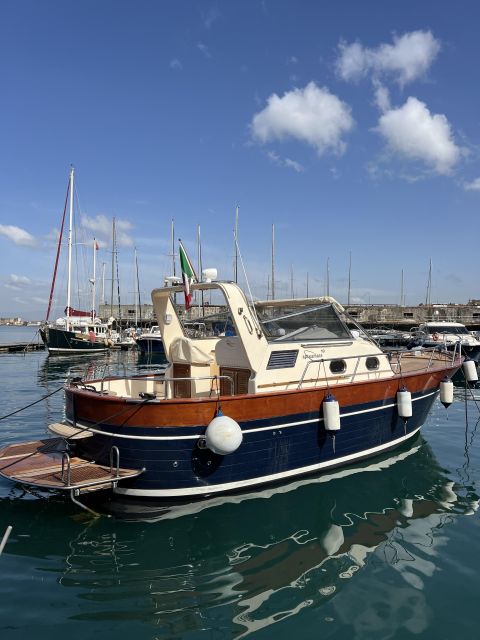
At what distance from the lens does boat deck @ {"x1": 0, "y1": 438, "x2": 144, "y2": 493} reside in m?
6.23

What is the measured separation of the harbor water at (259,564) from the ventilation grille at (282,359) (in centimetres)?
200

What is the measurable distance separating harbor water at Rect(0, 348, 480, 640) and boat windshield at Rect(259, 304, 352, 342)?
99.6 inches

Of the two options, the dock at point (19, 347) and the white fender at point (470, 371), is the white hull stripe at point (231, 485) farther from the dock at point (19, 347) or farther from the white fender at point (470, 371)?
the dock at point (19, 347)

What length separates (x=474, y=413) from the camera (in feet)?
46.6

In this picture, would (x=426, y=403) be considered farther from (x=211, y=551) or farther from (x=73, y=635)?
(x=73, y=635)

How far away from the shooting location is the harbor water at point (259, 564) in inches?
178

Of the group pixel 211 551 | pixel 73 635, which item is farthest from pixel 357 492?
pixel 73 635

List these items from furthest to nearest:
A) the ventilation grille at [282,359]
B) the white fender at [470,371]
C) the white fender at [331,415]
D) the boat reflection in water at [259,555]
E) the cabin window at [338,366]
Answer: the white fender at [470,371] → the cabin window at [338,366] → the ventilation grille at [282,359] → the white fender at [331,415] → the boat reflection in water at [259,555]

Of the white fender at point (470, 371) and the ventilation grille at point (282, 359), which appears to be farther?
the white fender at point (470, 371)

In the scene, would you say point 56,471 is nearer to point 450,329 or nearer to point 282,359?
point 282,359

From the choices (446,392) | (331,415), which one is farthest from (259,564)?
(446,392)

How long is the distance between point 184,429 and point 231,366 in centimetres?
186

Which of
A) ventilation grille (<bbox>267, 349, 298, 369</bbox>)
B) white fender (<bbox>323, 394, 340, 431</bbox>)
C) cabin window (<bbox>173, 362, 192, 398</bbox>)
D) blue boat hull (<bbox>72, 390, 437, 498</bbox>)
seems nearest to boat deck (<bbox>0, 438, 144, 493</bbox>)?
blue boat hull (<bbox>72, 390, 437, 498</bbox>)

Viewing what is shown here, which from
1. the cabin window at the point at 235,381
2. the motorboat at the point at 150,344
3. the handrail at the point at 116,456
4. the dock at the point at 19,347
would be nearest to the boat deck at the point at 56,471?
the handrail at the point at 116,456
